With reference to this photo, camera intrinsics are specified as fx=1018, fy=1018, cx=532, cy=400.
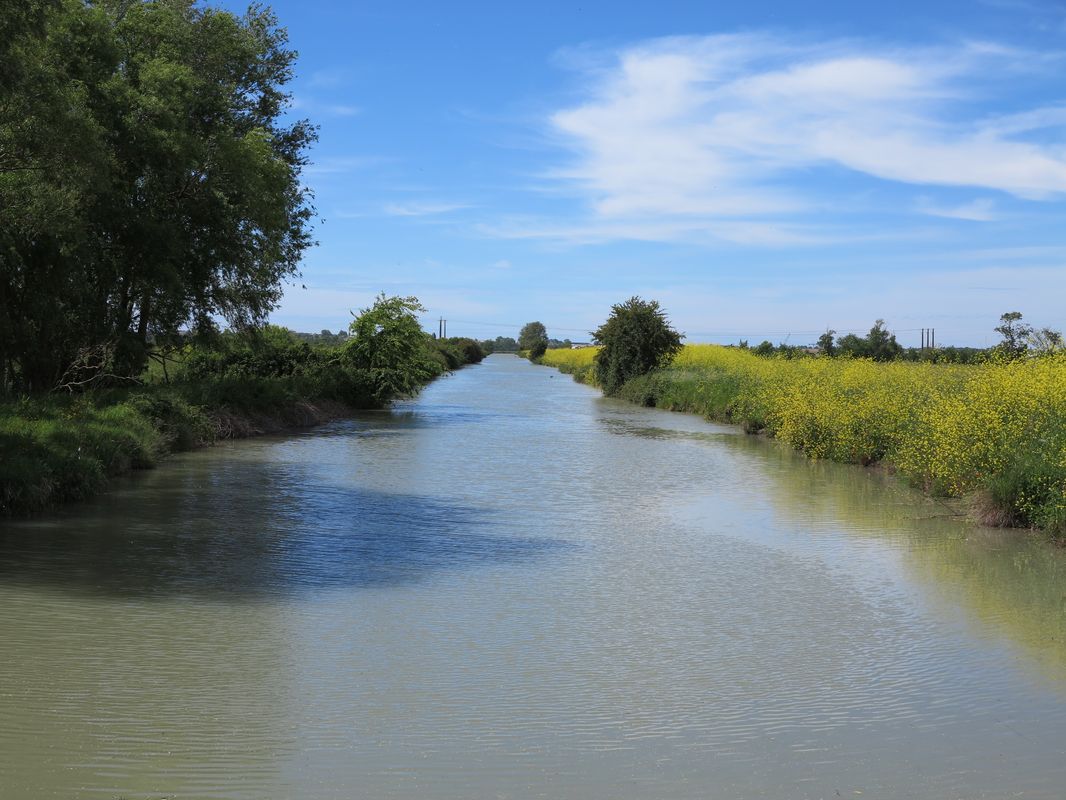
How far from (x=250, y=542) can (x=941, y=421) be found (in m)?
10.9

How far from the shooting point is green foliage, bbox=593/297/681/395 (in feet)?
157

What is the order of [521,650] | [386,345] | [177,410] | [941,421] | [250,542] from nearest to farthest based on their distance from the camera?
1. [521,650]
2. [250,542]
3. [941,421]
4. [177,410]
5. [386,345]

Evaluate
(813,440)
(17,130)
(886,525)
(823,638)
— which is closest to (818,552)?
(886,525)

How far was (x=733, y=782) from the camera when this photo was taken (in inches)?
230

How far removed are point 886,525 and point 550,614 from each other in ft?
24.4

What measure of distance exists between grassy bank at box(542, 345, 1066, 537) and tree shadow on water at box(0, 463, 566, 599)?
6.39 meters

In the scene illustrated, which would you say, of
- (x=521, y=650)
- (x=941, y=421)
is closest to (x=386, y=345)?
(x=941, y=421)

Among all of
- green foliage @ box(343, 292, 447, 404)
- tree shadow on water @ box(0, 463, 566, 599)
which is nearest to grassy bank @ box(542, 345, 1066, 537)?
tree shadow on water @ box(0, 463, 566, 599)

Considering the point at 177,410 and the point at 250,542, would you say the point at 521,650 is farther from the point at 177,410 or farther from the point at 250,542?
the point at 177,410

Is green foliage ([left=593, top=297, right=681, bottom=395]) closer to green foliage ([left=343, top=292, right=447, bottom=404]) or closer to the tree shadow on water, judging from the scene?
green foliage ([left=343, top=292, right=447, bottom=404])

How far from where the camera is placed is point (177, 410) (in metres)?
22.8

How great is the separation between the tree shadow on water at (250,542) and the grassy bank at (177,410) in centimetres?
70

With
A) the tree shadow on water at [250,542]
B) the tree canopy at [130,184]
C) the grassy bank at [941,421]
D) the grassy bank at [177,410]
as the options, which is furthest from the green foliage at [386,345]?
the tree shadow on water at [250,542]

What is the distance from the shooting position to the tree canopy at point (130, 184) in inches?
653
